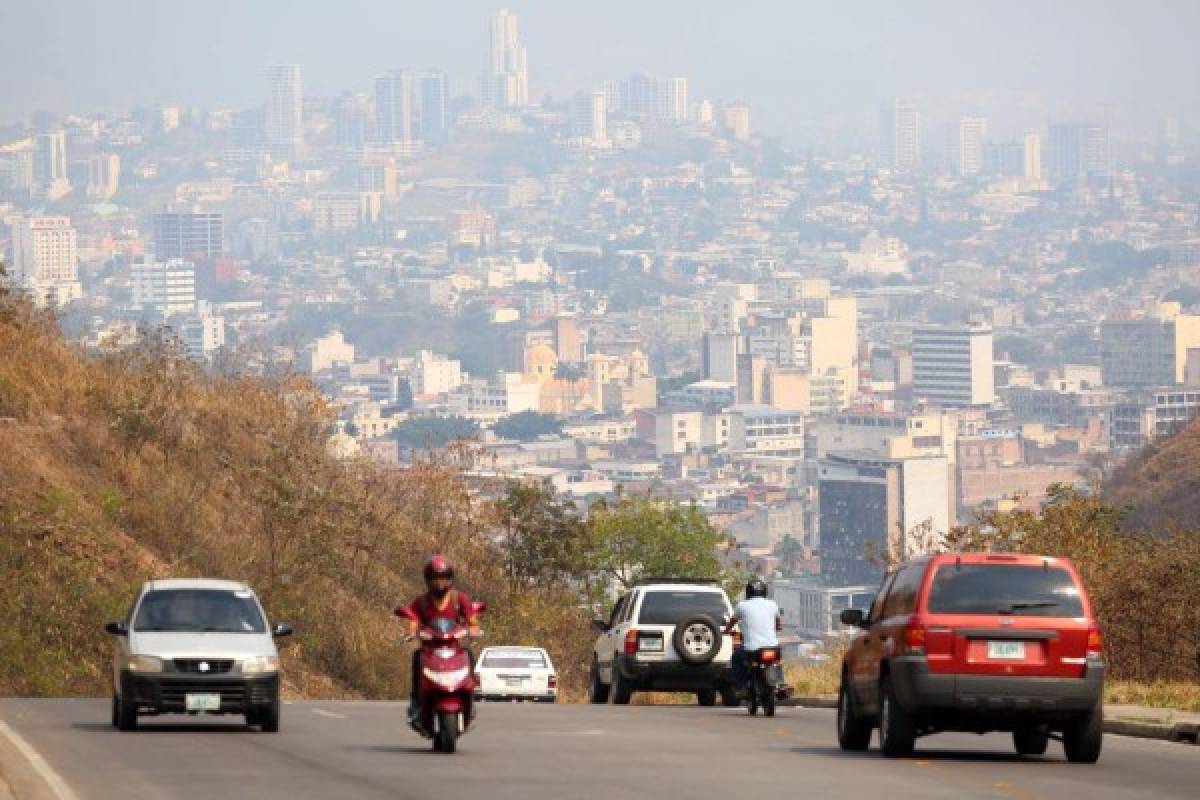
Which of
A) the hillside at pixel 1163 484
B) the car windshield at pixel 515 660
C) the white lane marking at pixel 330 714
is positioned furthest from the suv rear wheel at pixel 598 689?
the hillside at pixel 1163 484

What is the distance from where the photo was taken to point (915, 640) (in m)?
17.5

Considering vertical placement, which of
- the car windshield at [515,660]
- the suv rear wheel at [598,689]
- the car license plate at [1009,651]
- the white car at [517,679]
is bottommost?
the white car at [517,679]

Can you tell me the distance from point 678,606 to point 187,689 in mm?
8891

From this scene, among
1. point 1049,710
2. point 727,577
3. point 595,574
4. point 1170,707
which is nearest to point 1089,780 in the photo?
point 1049,710

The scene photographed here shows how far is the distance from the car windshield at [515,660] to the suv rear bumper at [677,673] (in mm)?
6738

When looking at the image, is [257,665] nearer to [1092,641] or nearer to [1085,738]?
[1085,738]

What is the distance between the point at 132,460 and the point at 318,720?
62.1 feet

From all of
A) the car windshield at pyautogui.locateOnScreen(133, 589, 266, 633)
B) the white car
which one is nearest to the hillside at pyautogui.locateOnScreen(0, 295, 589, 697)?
the white car

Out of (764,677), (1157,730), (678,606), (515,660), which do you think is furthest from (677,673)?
(1157,730)

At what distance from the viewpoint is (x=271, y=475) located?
42.5 m

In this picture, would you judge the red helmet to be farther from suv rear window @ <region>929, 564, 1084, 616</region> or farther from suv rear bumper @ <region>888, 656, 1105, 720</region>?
suv rear window @ <region>929, 564, 1084, 616</region>

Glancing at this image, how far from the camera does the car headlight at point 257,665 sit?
20797mm

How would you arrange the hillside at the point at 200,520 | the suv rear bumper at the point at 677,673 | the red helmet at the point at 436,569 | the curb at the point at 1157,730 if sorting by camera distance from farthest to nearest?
the hillside at the point at 200,520
the suv rear bumper at the point at 677,673
the curb at the point at 1157,730
the red helmet at the point at 436,569

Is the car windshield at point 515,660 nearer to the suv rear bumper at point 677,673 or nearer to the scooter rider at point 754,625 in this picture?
the suv rear bumper at point 677,673
